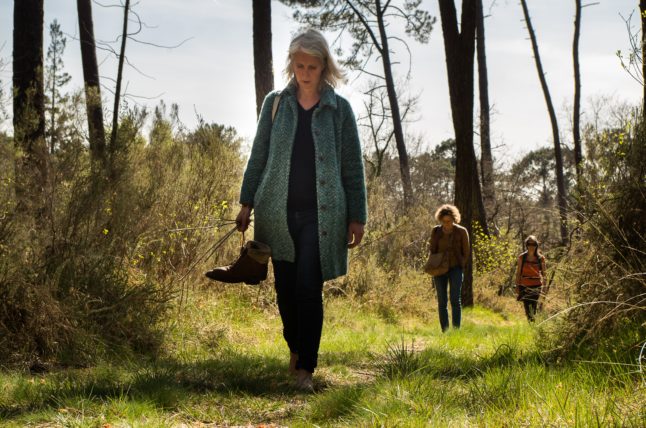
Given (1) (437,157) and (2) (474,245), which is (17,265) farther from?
(1) (437,157)

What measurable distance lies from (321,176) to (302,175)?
5.4 inches

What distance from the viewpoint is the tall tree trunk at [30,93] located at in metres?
5.52

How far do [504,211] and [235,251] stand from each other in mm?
21996

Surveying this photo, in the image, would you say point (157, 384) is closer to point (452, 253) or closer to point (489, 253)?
point (452, 253)

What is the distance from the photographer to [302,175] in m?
4.48

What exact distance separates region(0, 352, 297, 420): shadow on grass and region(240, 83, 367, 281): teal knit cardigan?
83 centimetres

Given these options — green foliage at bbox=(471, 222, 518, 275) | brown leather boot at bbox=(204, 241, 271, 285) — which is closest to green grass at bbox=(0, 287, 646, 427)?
brown leather boot at bbox=(204, 241, 271, 285)

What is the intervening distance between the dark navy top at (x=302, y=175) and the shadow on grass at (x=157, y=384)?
1.17m

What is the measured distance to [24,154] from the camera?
5621mm

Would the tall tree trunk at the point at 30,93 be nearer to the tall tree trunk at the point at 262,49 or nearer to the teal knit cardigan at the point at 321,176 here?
the teal knit cardigan at the point at 321,176

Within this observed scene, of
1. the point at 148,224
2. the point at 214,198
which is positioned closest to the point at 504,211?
the point at 214,198

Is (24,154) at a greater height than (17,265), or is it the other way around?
(24,154)

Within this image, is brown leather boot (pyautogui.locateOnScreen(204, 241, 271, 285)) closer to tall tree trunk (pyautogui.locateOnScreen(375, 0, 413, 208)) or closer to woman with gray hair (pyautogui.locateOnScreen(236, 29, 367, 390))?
woman with gray hair (pyautogui.locateOnScreen(236, 29, 367, 390))

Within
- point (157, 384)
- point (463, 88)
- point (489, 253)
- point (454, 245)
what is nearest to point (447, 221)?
point (454, 245)
